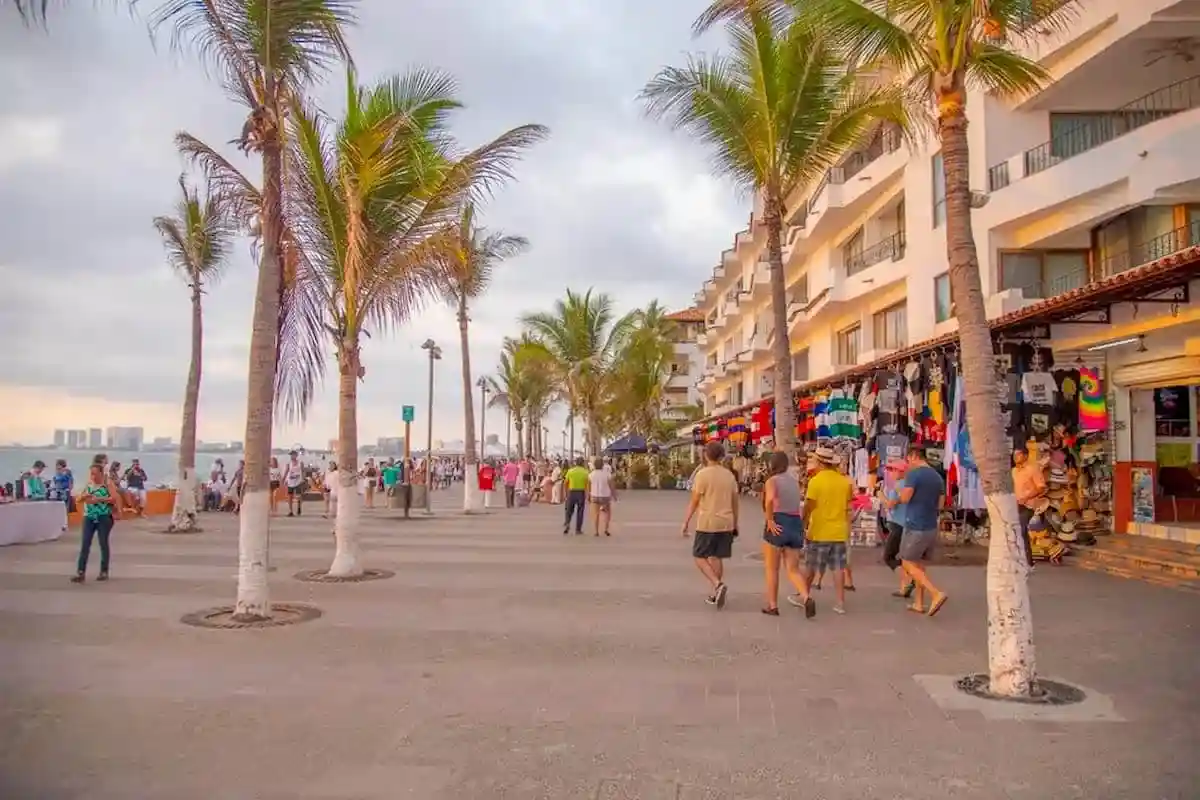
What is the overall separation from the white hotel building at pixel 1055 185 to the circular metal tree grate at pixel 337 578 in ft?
36.2

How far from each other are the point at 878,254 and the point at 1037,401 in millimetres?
14276

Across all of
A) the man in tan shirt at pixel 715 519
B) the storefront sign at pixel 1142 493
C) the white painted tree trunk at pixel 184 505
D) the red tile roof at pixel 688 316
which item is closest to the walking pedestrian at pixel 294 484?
the white painted tree trunk at pixel 184 505

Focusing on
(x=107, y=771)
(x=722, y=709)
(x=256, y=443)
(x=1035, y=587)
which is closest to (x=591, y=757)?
(x=722, y=709)

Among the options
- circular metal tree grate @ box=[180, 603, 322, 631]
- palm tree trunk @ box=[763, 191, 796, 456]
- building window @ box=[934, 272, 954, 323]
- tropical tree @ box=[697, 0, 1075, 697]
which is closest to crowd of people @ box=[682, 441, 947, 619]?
tropical tree @ box=[697, 0, 1075, 697]

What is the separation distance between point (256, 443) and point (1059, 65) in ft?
50.9

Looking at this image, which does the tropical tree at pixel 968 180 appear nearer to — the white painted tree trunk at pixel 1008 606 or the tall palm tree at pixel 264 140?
the white painted tree trunk at pixel 1008 606

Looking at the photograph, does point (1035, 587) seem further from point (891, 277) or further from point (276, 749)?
point (891, 277)

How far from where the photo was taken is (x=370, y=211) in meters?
12.7

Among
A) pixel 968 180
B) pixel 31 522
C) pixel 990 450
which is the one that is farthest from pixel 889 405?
pixel 31 522

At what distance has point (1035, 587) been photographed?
12.0 meters

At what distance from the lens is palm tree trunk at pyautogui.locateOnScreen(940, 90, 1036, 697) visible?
6793 mm

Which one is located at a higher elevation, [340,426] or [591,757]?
[340,426]

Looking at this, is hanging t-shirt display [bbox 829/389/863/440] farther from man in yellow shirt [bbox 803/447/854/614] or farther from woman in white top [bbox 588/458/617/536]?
man in yellow shirt [bbox 803/447/854/614]

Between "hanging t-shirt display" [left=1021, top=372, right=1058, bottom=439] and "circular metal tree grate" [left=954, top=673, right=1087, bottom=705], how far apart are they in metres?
7.34
